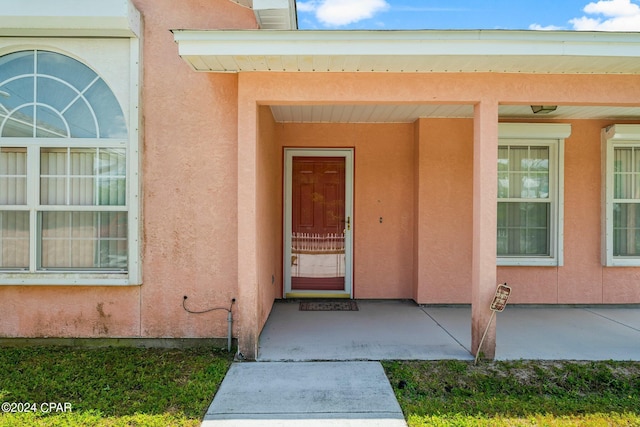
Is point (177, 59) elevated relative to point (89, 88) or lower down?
elevated

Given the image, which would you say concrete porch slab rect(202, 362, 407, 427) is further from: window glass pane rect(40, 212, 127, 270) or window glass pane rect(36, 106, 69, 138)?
window glass pane rect(36, 106, 69, 138)

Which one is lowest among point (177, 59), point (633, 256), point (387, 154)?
point (633, 256)

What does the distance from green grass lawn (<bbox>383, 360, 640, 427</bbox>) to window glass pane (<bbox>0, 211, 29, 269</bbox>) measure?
4004mm

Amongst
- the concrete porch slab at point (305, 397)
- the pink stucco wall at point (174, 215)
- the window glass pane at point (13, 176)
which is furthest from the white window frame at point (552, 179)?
the window glass pane at point (13, 176)

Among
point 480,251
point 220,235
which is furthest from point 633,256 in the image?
point 220,235

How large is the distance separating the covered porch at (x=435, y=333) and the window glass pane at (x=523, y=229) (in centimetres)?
89

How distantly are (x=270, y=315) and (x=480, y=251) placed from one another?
296cm

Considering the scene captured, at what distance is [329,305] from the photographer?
611 cm

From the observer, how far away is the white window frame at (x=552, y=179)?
19.7 ft

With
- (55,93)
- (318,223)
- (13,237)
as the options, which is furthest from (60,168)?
(318,223)

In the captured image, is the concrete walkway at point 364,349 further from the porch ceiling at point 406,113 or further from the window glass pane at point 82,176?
the porch ceiling at point 406,113

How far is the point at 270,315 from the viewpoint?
5.55 metres

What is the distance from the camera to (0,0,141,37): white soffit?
3.93 m

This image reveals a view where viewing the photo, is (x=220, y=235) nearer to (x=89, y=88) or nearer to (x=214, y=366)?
(x=214, y=366)
